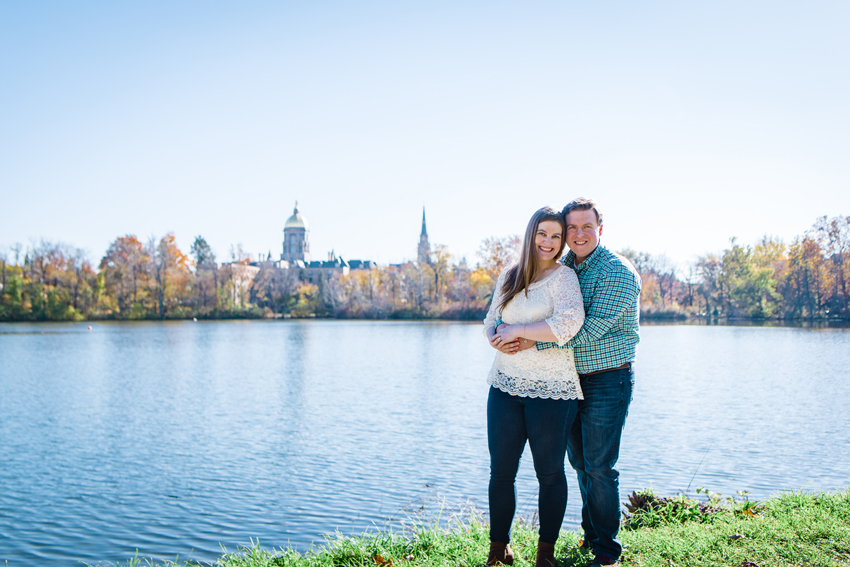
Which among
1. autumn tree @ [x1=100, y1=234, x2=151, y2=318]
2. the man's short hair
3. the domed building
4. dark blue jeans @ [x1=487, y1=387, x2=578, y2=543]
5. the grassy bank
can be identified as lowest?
the grassy bank

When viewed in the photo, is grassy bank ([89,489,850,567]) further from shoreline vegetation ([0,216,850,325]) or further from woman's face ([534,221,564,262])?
shoreline vegetation ([0,216,850,325])

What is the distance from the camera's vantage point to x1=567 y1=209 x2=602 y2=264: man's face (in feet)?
11.1

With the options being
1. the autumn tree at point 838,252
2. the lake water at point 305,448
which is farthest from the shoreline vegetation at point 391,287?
the lake water at point 305,448

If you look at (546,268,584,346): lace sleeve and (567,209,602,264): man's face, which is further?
(567,209,602,264): man's face

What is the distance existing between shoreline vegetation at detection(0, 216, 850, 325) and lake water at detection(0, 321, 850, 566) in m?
33.1

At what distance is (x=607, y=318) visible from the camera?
3252 mm

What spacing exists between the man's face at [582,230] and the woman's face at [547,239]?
0.11 meters

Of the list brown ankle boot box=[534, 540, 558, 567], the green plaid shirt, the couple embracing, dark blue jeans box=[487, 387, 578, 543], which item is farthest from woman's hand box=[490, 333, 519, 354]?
brown ankle boot box=[534, 540, 558, 567]

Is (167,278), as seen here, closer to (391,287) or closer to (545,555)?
(391,287)

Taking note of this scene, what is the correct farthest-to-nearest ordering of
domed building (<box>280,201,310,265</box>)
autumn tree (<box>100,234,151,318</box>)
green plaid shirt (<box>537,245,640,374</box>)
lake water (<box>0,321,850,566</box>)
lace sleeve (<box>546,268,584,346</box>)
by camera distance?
1. domed building (<box>280,201,310,265</box>)
2. autumn tree (<box>100,234,151,318</box>)
3. lake water (<box>0,321,850,566</box>)
4. green plaid shirt (<box>537,245,640,374</box>)
5. lace sleeve (<box>546,268,584,346</box>)

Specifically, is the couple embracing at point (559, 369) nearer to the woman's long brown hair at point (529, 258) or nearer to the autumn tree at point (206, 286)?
the woman's long brown hair at point (529, 258)

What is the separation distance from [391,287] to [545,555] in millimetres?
58325

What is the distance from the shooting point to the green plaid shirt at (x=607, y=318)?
3.25 m

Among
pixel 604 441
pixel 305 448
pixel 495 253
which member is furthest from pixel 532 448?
pixel 495 253
